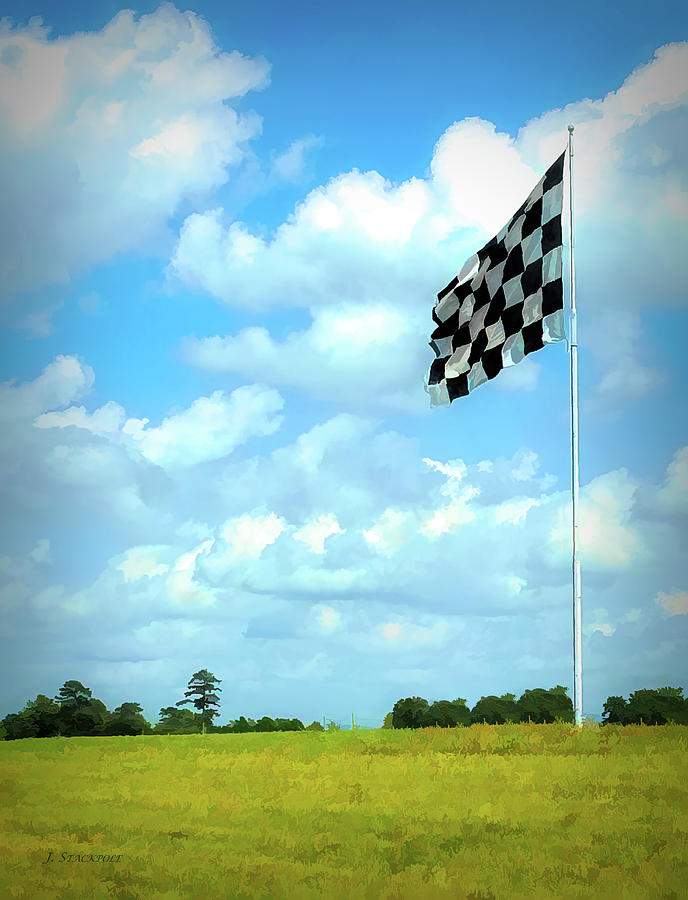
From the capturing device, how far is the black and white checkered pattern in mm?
10641

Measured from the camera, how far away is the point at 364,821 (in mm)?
5355

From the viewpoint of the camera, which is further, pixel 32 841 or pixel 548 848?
pixel 32 841

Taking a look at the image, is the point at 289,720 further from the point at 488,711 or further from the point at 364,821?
the point at 364,821

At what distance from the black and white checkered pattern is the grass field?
5.09m

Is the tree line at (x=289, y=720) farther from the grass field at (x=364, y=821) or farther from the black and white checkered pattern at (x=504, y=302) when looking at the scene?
the black and white checkered pattern at (x=504, y=302)

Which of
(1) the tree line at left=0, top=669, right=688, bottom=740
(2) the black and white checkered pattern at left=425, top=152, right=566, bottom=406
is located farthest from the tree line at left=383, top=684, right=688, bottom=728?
(2) the black and white checkered pattern at left=425, top=152, right=566, bottom=406

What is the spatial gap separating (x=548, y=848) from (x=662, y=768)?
122 inches

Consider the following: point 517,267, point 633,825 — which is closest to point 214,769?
point 633,825

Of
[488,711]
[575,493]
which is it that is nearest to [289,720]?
[488,711]

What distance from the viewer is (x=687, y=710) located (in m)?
10.5

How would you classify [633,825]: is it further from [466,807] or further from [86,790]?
[86,790]
